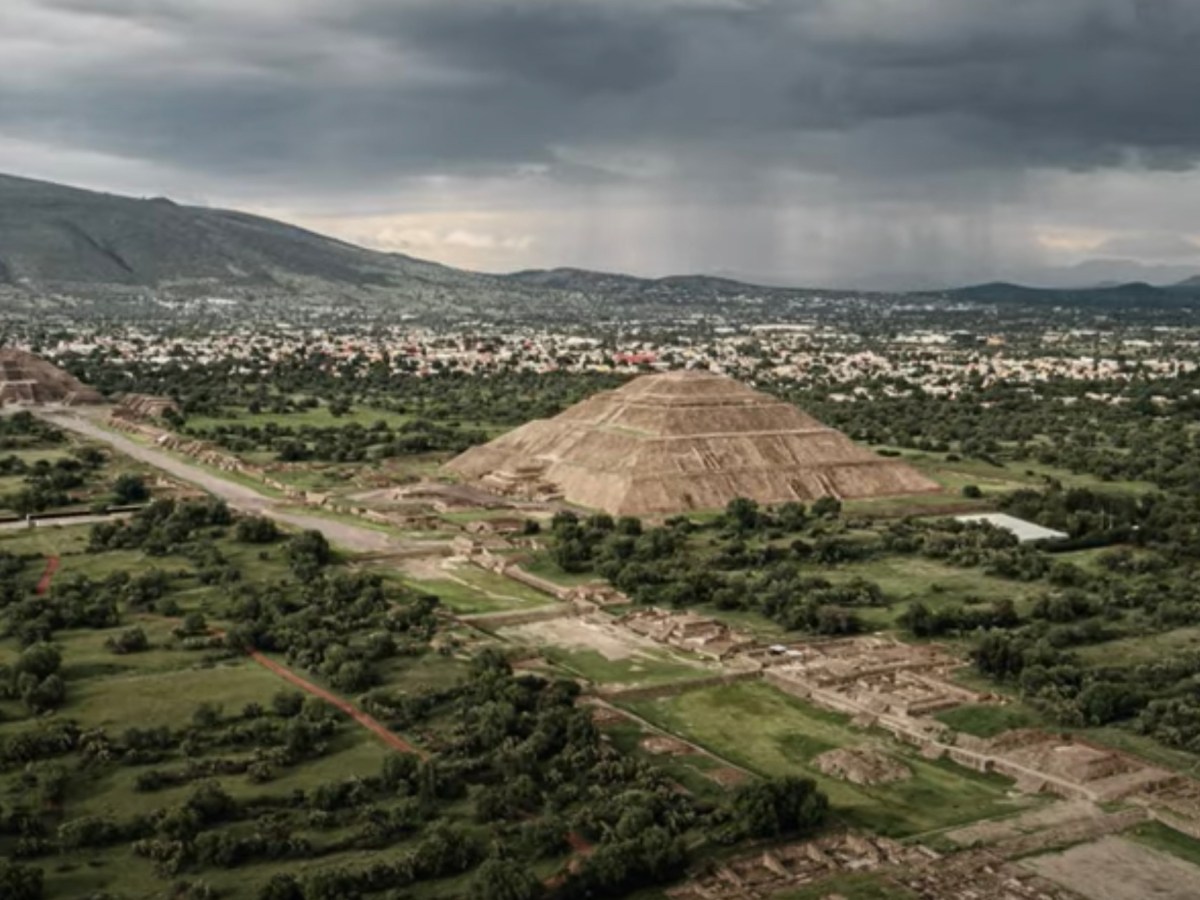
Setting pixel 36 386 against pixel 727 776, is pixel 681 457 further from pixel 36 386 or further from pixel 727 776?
pixel 36 386

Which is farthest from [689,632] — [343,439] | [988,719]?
[343,439]

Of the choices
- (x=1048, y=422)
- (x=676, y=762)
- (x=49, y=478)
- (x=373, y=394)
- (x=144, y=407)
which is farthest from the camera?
(x=373, y=394)

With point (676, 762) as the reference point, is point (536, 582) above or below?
above

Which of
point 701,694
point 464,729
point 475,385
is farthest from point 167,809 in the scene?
point 475,385

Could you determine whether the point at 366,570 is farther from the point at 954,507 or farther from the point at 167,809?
the point at 954,507

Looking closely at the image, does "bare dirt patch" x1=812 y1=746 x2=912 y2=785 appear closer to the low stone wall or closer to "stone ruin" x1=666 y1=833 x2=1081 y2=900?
"stone ruin" x1=666 y1=833 x2=1081 y2=900

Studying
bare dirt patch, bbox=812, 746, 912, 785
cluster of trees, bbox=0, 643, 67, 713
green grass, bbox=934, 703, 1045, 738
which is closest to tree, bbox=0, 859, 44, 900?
cluster of trees, bbox=0, 643, 67, 713
